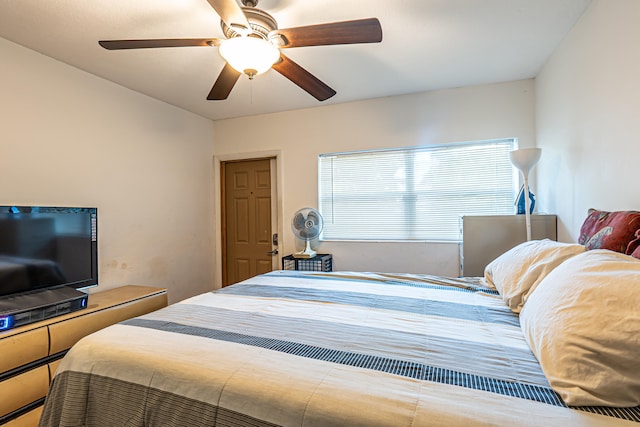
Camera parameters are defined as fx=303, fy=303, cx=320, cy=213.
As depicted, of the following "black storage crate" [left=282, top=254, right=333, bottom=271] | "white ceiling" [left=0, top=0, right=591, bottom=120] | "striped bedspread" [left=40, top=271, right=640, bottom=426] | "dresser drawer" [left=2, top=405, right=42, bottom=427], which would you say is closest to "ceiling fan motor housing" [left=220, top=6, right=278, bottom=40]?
"white ceiling" [left=0, top=0, right=591, bottom=120]

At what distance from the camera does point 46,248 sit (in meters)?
2.04

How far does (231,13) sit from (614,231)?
1.80 meters

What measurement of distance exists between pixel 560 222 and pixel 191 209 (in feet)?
11.4

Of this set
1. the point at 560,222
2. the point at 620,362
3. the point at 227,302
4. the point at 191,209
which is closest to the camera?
the point at 620,362

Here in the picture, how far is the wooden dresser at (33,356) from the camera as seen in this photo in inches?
62.0

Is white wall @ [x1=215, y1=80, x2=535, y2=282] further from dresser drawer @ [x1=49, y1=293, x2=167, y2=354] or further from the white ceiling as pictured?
dresser drawer @ [x1=49, y1=293, x2=167, y2=354]

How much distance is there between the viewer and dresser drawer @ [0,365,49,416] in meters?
1.56

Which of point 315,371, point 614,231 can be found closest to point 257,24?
point 315,371

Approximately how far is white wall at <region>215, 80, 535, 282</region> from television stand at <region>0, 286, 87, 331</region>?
6.36ft

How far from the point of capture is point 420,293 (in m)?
1.61

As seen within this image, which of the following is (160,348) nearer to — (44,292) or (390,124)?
(44,292)

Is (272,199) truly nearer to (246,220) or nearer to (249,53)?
(246,220)

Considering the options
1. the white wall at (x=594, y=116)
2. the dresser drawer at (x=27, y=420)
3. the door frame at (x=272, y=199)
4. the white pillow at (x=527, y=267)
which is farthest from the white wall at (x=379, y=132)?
the dresser drawer at (x=27, y=420)

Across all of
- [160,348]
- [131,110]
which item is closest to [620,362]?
[160,348]
